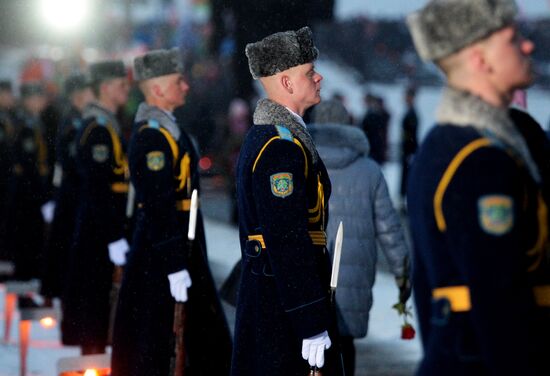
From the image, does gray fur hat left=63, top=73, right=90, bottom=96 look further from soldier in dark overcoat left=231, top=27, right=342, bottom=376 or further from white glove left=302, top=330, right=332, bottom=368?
white glove left=302, top=330, right=332, bottom=368

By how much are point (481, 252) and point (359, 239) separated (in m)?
2.77

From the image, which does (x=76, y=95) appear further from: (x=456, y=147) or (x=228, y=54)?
(x=228, y=54)

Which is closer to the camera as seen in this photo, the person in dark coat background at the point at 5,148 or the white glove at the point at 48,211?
the white glove at the point at 48,211

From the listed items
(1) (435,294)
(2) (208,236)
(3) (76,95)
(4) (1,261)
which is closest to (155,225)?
(1) (435,294)

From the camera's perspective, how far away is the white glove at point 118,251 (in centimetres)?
723

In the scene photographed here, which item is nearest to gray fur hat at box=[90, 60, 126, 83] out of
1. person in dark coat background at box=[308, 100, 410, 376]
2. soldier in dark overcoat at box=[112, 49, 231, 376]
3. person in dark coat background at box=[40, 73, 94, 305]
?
person in dark coat background at box=[40, 73, 94, 305]

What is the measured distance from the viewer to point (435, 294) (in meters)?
2.88

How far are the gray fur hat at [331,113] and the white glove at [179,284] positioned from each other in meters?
1.04

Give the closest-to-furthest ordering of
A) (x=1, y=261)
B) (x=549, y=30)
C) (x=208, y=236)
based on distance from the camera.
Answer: (x=1, y=261) → (x=208, y=236) → (x=549, y=30)

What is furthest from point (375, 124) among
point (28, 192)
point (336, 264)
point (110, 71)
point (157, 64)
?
point (336, 264)

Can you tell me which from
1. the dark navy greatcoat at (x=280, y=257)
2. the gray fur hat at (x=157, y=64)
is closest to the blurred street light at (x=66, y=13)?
the gray fur hat at (x=157, y=64)

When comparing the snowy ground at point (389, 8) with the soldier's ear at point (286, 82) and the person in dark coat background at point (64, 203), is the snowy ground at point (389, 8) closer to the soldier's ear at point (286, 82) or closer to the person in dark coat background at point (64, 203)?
the person in dark coat background at point (64, 203)

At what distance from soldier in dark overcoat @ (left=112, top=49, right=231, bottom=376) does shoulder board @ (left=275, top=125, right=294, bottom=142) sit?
1.67m

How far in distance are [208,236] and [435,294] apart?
12727 millimetres
